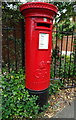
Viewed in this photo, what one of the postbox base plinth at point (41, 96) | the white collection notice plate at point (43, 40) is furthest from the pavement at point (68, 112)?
the white collection notice plate at point (43, 40)

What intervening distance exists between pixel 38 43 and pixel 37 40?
5 centimetres

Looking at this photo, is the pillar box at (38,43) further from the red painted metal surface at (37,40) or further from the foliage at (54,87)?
the foliage at (54,87)

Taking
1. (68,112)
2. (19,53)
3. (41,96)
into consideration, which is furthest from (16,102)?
(19,53)

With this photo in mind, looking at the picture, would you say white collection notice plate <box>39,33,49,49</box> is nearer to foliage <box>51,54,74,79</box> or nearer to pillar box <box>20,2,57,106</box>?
pillar box <box>20,2,57,106</box>

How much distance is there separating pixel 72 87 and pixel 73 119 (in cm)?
112

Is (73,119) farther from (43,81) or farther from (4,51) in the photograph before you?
(4,51)

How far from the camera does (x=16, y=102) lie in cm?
179

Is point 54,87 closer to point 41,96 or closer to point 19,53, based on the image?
point 41,96

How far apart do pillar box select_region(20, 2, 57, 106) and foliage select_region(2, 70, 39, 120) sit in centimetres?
17

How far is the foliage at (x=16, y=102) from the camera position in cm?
170

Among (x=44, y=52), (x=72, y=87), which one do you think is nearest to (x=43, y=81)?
(x=44, y=52)

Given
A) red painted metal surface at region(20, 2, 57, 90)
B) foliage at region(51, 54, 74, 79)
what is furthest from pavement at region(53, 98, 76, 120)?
foliage at region(51, 54, 74, 79)

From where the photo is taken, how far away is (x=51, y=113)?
6.68 ft

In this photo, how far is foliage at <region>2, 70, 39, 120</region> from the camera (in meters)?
1.70
